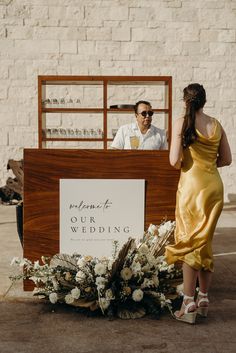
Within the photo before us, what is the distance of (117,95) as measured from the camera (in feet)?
34.3

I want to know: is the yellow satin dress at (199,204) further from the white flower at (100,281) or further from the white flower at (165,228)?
the white flower at (100,281)

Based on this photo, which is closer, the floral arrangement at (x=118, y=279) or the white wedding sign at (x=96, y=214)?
the floral arrangement at (x=118, y=279)

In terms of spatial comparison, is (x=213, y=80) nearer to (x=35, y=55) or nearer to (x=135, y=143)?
(x=35, y=55)

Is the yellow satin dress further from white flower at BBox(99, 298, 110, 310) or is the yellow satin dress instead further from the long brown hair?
white flower at BBox(99, 298, 110, 310)

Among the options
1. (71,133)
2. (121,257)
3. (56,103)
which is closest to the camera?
(121,257)

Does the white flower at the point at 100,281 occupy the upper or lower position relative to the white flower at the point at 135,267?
lower

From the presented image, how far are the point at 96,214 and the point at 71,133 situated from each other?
5213 mm

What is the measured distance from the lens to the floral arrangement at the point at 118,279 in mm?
3701

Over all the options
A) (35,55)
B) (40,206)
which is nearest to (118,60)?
(35,55)

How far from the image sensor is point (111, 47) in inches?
416

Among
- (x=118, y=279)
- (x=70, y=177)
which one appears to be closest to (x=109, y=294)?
(x=118, y=279)

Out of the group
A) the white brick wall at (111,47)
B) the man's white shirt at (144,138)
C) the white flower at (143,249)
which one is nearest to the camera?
the white flower at (143,249)

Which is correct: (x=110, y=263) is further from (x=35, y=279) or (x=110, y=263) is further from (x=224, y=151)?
(x=224, y=151)

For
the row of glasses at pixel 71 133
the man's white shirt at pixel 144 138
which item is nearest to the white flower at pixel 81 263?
the man's white shirt at pixel 144 138
